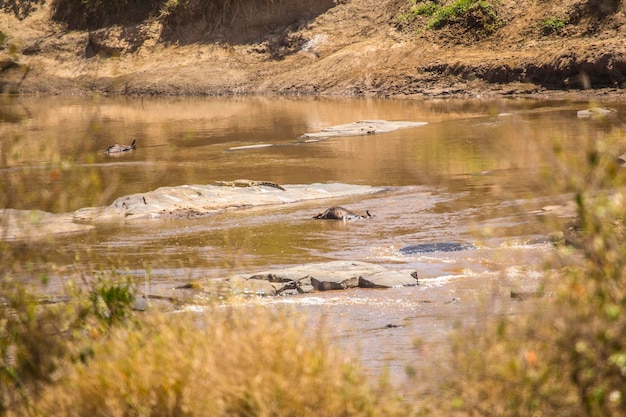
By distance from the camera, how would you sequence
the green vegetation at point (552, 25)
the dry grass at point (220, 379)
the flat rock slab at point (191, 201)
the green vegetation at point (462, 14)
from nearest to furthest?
the dry grass at point (220, 379)
the flat rock slab at point (191, 201)
the green vegetation at point (552, 25)
the green vegetation at point (462, 14)

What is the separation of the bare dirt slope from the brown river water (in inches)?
81.5

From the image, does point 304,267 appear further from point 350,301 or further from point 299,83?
point 299,83

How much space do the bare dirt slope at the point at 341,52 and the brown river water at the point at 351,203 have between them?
2.07 m

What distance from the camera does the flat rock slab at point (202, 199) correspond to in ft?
40.4

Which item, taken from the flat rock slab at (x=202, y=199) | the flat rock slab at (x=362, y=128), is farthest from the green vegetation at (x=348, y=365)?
the flat rock slab at (x=362, y=128)

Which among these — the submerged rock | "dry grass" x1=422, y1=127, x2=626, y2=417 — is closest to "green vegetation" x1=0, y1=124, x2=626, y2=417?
"dry grass" x1=422, y1=127, x2=626, y2=417

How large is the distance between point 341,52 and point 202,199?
20.8 meters

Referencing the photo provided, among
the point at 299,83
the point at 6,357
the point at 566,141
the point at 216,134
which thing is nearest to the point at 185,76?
the point at 299,83

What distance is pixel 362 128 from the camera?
20.9 m

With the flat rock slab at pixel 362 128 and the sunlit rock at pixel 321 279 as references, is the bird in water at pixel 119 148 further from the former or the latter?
the sunlit rock at pixel 321 279

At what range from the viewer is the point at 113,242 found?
10.8m

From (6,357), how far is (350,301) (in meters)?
3.38

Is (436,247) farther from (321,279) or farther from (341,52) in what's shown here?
(341,52)

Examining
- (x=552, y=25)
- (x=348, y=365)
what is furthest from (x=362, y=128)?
(x=348, y=365)
